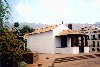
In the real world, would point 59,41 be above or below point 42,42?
above

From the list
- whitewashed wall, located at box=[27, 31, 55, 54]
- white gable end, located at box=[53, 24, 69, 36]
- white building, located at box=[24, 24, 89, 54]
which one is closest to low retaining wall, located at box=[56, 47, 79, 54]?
white building, located at box=[24, 24, 89, 54]

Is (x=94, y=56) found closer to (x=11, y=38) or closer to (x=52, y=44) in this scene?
(x=52, y=44)

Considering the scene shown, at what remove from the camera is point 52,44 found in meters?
40.1

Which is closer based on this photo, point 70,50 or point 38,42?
point 70,50

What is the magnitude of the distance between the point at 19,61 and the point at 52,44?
15.6m

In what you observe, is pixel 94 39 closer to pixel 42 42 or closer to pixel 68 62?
pixel 42 42

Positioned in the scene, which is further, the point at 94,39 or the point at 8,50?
the point at 94,39

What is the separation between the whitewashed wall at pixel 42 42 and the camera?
40281mm

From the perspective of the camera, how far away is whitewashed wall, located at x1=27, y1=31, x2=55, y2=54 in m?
40.3

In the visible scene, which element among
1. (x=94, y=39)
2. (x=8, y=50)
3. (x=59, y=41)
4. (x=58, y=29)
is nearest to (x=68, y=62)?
(x=8, y=50)

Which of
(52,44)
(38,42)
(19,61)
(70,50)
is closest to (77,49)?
(70,50)

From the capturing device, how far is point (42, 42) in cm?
4216

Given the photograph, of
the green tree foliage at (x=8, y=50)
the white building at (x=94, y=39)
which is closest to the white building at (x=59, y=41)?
the green tree foliage at (x=8, y=50)

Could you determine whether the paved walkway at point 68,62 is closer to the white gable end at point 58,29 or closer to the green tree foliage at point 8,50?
the green tree foliage at point 8,50
